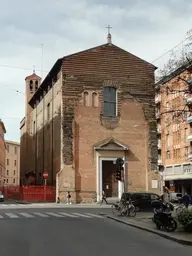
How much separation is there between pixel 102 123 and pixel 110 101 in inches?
106

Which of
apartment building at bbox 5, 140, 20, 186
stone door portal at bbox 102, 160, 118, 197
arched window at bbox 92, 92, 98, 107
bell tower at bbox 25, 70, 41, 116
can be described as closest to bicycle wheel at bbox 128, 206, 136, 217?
stone door portal at bbox 102, 160, 118, 197

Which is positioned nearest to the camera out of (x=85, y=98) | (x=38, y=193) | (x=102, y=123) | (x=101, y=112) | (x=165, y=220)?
(x=165, y=220)

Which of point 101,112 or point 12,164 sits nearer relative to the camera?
point 101,112

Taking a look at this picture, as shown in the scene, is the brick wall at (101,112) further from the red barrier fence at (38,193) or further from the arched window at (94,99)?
the red barrier fence at (38,193)

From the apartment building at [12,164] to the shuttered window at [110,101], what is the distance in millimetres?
85884

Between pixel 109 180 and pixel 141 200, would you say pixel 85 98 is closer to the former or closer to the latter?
pixel 109 180

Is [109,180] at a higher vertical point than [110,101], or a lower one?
lower

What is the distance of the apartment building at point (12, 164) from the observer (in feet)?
435

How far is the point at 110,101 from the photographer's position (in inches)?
1916

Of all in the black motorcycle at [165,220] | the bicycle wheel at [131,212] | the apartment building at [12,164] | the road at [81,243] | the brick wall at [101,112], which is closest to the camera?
the road at [81,243]

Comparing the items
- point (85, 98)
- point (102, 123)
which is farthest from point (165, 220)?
point (85, 98)

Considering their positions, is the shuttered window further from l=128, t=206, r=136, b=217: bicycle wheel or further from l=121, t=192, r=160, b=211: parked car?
l=128, t=206, r=136, b=217: bicycle wheel

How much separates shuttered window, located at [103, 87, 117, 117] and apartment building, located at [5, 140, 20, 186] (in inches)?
3381

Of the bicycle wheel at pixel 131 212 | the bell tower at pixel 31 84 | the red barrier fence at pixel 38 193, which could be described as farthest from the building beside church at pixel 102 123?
the bell tower at pixel 31 84
